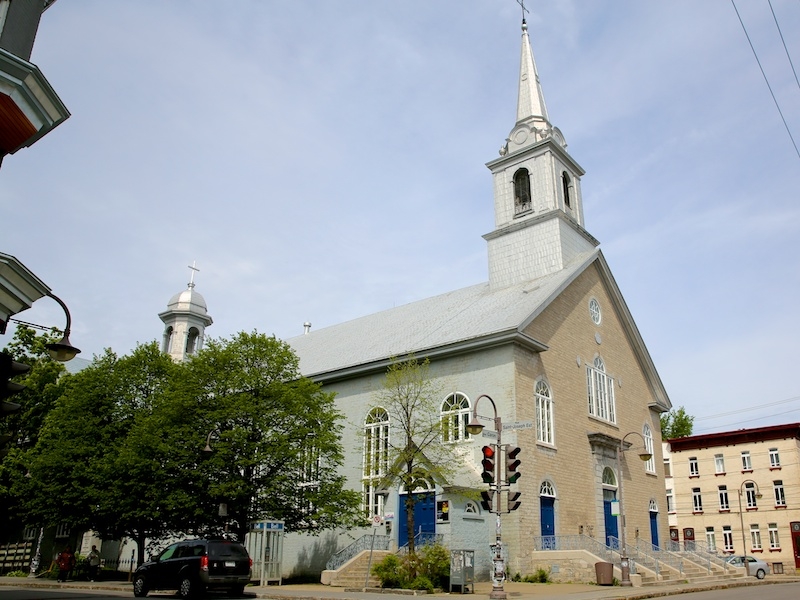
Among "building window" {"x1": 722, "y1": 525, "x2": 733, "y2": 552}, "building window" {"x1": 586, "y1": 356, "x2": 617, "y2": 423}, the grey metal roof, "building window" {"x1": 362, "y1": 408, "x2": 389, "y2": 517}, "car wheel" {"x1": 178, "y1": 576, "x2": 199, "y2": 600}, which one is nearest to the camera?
"car wheel" {"x1": 178, "y1": 576, "x2": 199, "y2": 600}

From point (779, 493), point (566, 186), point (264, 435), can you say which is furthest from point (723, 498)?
point (264, 435)

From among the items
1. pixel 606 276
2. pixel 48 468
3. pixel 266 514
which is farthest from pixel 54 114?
pixel 606 276

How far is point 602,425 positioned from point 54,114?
2772cm

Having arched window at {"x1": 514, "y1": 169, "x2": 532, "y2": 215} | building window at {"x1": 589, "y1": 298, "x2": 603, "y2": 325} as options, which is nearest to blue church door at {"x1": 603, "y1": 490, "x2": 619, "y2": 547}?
building window at {"x1": 589, "y1": 298, "x2": 603, "y2": 325}

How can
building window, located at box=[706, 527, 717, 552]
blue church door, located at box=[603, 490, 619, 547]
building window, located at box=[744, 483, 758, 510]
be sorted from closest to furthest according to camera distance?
blue church door, located at box=[603, 490, 619, 547] → building window, located at box=[744, 483, 758, 510] → building window, located at box=[706, 527, 717, 552]

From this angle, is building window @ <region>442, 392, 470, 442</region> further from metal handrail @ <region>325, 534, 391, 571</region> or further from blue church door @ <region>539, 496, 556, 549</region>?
metal handrail @ <region>325, 534, 391, 571</region>

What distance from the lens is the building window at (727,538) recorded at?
51344 mm

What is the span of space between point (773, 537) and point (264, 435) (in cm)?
4023

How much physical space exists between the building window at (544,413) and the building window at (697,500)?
32.6 metres

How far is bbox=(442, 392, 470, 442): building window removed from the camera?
84.6 feet

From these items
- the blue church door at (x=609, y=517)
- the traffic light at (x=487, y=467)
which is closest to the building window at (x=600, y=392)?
the blue church door at (x=609, y=517)

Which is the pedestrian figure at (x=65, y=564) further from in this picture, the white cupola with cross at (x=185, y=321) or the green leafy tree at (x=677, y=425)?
the green leafy tree at (x=677, y=425)

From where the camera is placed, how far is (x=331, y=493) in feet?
84.3

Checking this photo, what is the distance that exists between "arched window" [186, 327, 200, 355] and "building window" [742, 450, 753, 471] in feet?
133
